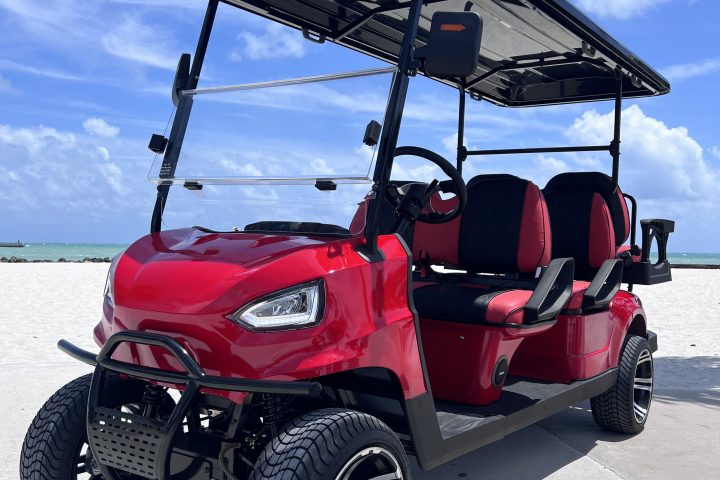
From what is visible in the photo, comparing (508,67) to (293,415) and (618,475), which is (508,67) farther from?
(293,415)

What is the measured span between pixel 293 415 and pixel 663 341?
6.59 meters

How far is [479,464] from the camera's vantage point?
3.70 meters

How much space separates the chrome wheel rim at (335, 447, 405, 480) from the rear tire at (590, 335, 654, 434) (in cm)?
229

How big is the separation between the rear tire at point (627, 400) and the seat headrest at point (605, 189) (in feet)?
2.37

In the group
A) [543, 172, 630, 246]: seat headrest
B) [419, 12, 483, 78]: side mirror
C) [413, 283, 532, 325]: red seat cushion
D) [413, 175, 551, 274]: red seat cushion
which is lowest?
[413, 283, 532, 325]: red seat cushion

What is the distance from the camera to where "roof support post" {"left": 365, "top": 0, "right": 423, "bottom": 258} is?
101 inches

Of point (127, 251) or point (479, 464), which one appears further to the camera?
point (479, 464)

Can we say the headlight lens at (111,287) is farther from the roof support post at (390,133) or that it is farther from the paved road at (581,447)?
the paved road at (581,447)

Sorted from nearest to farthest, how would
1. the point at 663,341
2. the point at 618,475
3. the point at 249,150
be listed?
→ the point at 249,150, the point at 618,475, the point at 663,341

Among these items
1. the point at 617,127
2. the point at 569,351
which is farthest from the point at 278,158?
the point at 617,127

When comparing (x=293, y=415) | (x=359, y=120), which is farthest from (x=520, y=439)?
(x=359, y=120)

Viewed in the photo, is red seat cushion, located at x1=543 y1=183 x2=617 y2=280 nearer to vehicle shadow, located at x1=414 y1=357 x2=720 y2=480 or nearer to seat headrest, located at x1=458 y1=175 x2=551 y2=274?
seat headrest, located at x1=458 y1=175 x2=551 y2=274

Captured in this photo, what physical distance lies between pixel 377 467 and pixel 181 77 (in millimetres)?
1995

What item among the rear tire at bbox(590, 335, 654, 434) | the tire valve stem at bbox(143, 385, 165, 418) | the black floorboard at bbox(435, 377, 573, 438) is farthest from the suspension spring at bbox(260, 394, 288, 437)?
the rear tire at bbox(590, 335, 654, 434)
